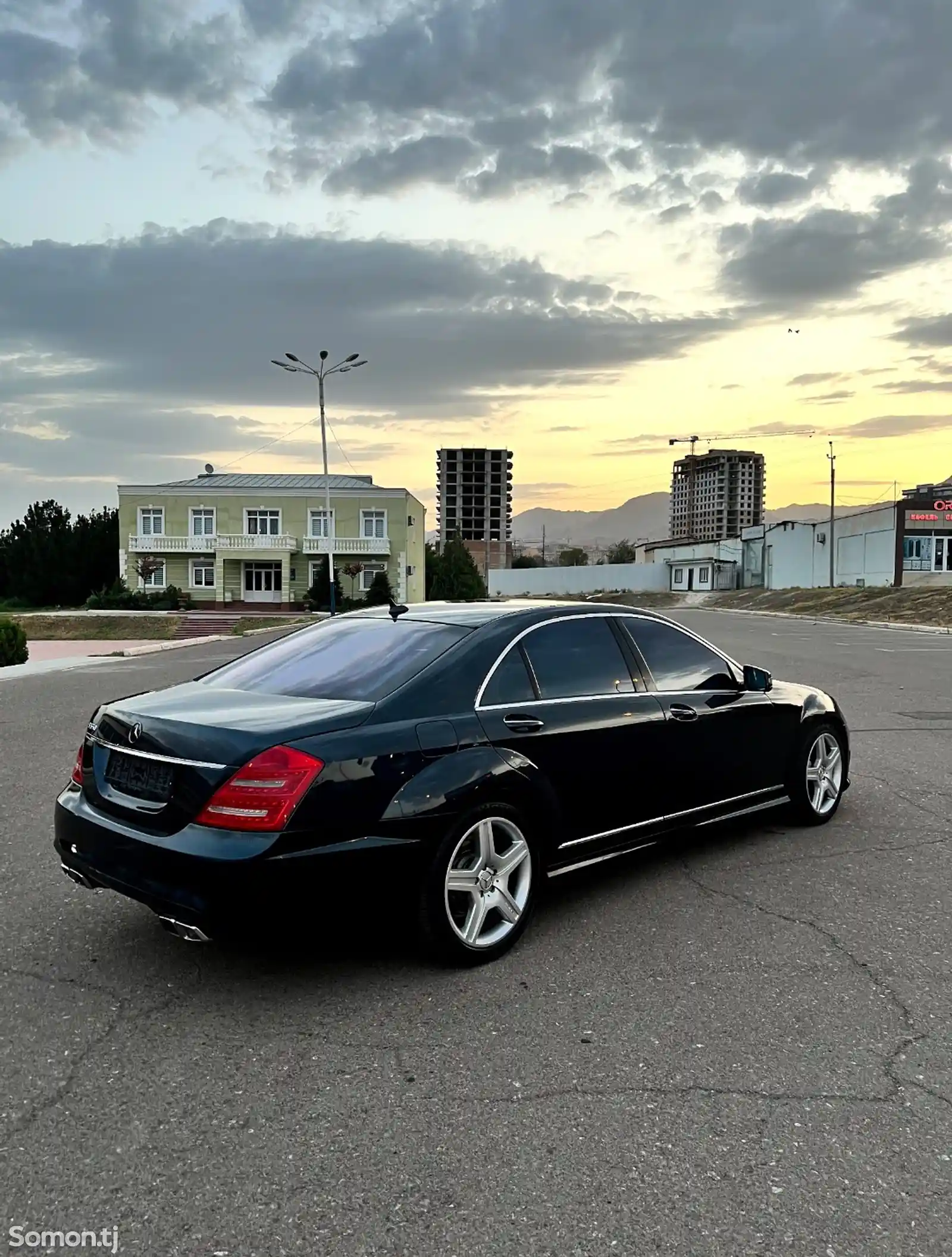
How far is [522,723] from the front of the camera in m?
4.39

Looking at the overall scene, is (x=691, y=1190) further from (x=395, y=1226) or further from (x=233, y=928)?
(x=233, y=928)

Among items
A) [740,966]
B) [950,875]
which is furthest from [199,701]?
[950,875]

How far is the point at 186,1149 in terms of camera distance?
9.17 ft

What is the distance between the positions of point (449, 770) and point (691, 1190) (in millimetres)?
1802

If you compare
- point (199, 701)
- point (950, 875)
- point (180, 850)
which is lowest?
point (950, 875)

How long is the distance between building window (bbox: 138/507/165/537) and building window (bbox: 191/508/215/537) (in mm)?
1890

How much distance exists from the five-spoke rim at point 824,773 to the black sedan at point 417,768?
2.90 ft

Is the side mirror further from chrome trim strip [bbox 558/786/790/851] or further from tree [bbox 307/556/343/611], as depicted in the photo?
tree [bbox 307/556/343/611]

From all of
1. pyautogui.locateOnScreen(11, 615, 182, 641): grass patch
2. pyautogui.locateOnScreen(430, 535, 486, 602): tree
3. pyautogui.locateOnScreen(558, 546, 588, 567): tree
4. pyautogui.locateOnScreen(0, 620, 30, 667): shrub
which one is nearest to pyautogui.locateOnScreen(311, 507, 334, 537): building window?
pyautogui.locateOnScreen(430, 535, 486, 602): tree

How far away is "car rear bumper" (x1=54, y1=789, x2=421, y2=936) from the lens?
3564 mm

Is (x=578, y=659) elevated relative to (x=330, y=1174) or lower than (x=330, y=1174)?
elevated

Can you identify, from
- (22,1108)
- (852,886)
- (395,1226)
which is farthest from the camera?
(852,886)

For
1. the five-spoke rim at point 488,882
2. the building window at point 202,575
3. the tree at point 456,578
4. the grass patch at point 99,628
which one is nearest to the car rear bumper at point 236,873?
the five-spoke rim at point 488,882

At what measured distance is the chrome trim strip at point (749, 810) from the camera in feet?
17.9
